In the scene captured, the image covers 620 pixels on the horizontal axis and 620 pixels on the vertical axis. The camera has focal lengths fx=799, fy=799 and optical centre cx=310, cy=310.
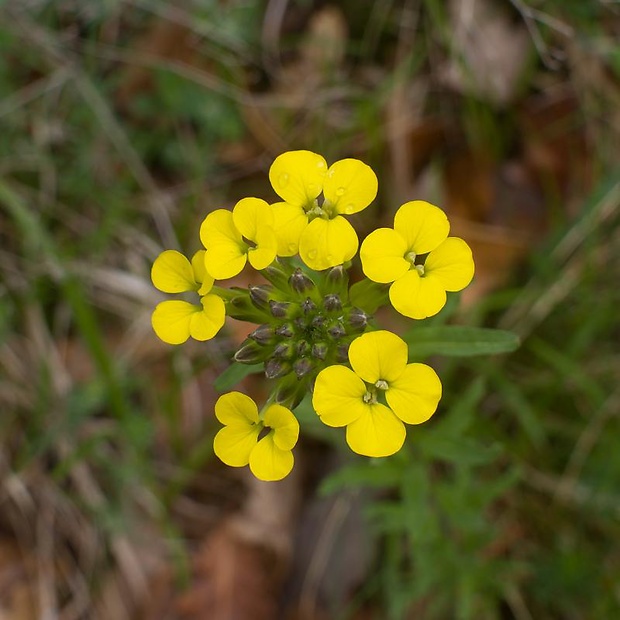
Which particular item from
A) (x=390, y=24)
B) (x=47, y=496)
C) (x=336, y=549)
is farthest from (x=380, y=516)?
(x=390, y=24)

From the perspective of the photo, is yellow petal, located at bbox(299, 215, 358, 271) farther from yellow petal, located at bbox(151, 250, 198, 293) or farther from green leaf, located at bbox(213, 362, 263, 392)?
green leaf, located at bbox(213, 362, 263, 392)

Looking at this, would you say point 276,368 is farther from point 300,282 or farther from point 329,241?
point 329,241

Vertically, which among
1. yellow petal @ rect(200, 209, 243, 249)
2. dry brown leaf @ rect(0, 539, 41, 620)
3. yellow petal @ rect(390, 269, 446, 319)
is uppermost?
yellow petal @ rect(390, 269, 446, 319)

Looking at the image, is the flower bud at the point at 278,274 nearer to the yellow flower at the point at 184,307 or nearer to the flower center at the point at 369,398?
the yellow flower at the point at 184,307

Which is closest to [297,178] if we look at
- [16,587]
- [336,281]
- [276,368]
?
[336,281]

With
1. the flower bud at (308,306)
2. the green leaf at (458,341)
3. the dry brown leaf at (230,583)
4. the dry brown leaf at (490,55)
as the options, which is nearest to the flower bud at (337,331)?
the flower bud at (308,306)

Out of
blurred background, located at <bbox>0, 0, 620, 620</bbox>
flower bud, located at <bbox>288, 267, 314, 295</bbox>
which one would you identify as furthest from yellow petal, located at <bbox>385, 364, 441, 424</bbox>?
blurred background, located at <bbox>0, 0, 620, 620</bbox>
